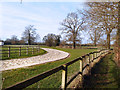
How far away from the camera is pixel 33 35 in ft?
160

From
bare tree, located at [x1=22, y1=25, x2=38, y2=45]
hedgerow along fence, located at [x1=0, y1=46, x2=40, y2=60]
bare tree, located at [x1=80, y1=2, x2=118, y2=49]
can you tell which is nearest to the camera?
bare tree, located at [x1=80, y1=2, x2=118, y2=49]

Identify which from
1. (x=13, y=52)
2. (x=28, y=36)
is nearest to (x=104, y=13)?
(x=13, y=52)

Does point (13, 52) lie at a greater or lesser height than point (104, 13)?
lesser

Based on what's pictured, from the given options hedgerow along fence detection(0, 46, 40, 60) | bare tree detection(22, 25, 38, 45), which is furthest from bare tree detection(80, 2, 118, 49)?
bare tree detection(22, 25, 38, 45)

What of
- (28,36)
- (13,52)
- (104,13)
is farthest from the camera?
(28,36)

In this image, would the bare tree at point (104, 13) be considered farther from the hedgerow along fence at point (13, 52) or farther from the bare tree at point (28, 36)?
the bare tree at point (28, 36)

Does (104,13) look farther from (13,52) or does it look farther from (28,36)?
(28,36)

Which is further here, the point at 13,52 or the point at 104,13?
the point at 13,52

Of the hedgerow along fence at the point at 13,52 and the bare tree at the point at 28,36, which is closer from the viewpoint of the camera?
the hedgerow along fence at the point at 13,52

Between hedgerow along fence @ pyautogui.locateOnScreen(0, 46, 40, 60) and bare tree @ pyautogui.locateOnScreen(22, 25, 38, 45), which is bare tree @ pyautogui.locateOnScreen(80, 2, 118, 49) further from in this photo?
bare tree @ pyautogui.locateOnScreen(22, 25, 38, 45)

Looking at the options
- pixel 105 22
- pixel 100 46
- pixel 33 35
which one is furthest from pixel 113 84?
pixel 33 35

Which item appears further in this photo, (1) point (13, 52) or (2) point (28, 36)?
(2) point (28, 36)

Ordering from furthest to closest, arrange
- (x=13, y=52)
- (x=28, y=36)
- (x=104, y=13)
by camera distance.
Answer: (x=28, y=36), (x=13, y=52), (x=104, y=13)

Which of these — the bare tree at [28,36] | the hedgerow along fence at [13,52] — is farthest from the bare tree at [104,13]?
the bare tree at [28,36]
